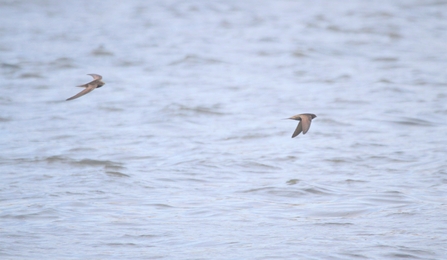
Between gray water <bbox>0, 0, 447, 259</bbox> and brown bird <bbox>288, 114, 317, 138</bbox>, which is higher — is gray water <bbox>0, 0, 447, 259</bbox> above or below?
below

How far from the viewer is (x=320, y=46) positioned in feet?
46.3

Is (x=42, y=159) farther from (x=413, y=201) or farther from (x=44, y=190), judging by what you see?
(x=413, y=201)

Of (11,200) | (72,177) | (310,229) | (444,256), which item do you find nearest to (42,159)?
(72,177)

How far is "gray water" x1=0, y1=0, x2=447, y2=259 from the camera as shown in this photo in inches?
205

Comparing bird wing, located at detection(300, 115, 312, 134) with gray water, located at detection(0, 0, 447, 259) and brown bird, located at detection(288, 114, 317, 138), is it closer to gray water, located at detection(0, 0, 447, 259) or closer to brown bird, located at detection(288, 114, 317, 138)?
brown bird, located at detection(288, 114, 317, 138)

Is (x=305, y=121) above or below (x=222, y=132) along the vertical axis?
above

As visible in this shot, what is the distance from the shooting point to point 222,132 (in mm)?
8820

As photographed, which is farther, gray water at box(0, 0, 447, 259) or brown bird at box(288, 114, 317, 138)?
brown bird at box(288, 114, 317, 138)

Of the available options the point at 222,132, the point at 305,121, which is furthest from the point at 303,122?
the point at 222,132

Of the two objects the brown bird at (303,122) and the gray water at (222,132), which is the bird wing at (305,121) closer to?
the brown bird at (303,122)

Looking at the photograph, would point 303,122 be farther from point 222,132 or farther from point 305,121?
point 222,132

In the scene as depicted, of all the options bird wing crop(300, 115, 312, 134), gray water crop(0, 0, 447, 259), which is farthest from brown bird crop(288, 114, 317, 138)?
gray water crop(0, 0, 447, 259)

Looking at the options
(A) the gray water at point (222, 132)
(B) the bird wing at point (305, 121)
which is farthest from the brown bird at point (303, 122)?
(A) the gray water at point (222, 132)

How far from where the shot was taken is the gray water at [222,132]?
5.21m
